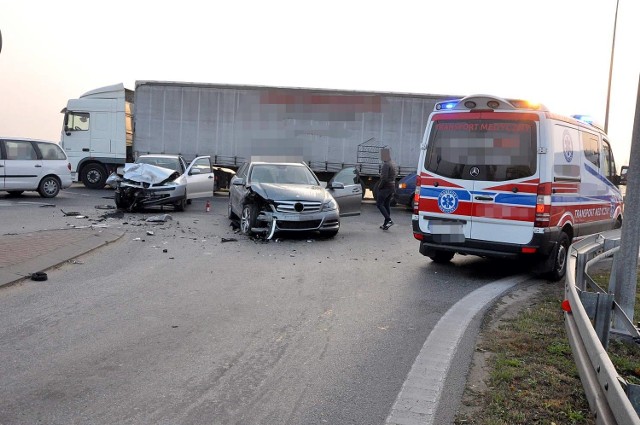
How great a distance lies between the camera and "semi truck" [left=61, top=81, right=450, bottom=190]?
22.1 m

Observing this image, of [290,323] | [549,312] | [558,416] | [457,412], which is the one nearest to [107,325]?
[290,323]

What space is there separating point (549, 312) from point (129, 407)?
180 inches

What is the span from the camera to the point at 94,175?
2344 cm

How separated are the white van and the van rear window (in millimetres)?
13896

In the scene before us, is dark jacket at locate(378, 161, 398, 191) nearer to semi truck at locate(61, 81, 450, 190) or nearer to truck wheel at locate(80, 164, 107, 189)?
semi truck at locate(61, 81, 450, 190)

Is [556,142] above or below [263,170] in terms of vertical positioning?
above

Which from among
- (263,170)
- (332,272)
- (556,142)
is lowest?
(332,272)

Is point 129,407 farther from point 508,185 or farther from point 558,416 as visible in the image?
point 508,185

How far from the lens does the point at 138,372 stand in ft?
13.9

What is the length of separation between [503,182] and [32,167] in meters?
15.1

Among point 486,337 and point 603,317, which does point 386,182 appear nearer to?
point 486,337

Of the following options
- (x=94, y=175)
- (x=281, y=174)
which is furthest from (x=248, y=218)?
(x=94, y=175)

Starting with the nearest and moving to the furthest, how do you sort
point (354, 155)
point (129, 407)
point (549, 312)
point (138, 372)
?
point (129, 407) → point (138, 372) → point (549, 312) → point (354, 155)

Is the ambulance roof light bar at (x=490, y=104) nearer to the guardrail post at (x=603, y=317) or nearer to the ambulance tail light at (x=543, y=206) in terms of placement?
the ambulance tail light at (x=543, y=206)
